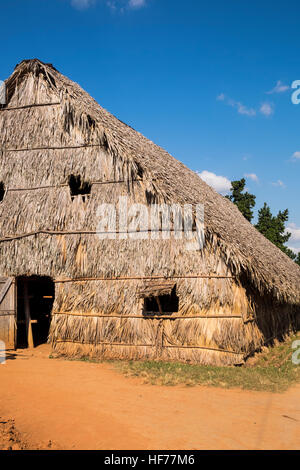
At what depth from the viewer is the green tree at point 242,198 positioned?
27.8 meters

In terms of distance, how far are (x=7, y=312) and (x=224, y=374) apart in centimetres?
582

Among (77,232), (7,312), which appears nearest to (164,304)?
(77,232)

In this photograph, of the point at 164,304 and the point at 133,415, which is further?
the point at 164,304

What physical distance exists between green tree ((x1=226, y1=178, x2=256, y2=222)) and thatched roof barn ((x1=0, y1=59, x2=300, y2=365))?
17.9 m

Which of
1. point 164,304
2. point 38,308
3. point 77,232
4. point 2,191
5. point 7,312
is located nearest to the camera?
point 77,232

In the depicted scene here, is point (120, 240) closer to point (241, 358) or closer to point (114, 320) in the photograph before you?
point (114, 320)

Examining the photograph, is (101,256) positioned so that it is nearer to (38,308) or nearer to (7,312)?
(7,312)

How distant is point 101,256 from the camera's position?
29.8 feet

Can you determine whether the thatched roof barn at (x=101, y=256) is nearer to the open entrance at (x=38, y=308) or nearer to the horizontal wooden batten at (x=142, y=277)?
the horizontal wooden batten at (x=142, y=277)

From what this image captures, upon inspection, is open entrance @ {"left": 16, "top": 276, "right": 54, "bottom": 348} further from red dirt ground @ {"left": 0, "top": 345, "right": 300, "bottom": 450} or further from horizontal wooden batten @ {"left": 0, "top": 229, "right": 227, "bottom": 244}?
red dirt ground @ {"left": 0, "top": 345, "right": 300, "bottom": 450}

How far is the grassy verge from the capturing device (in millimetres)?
6820

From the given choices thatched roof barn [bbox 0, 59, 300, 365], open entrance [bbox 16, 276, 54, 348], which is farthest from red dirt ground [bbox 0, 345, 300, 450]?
open entrance [bbox 16, 276, 54, 348]

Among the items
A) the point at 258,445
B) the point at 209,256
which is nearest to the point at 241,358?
the point at 209,256

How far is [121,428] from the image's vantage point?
4.46 meters
